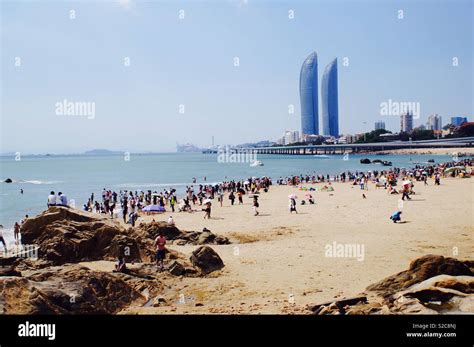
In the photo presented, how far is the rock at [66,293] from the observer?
6.51 meters

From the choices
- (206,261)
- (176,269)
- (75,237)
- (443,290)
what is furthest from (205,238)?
(443,290)

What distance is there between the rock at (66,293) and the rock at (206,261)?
7.96ft

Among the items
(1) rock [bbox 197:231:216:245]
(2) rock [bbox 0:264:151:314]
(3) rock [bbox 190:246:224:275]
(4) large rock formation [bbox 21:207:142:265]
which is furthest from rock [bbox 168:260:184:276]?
(1) rock [bbox 197:231:216:245]

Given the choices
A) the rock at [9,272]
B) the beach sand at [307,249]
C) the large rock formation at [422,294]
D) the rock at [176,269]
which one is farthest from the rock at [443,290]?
the rock at [9,272]

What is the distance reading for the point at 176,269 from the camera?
36.9 feet

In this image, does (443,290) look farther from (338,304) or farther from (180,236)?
(180,236)

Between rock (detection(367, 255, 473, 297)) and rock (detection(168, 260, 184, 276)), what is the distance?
17.4 ft

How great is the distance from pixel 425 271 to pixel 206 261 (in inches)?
233

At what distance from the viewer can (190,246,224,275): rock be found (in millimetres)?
11640

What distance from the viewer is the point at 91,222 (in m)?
12.6
